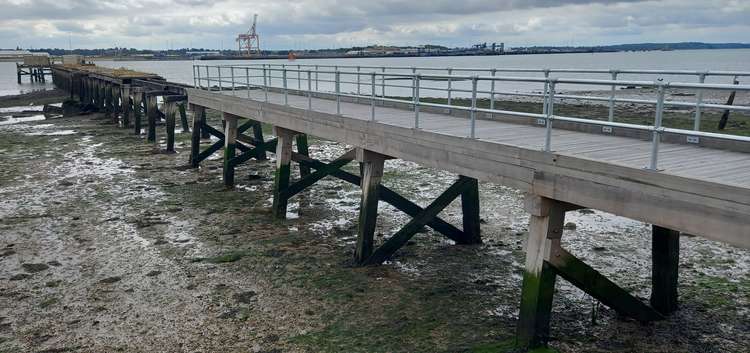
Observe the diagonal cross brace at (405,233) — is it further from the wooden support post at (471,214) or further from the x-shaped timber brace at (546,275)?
the x-shaped timber brace at (546,275)

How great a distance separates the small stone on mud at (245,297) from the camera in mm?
8820

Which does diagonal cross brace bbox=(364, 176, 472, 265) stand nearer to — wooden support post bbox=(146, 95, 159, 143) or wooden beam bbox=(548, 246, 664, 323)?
wooden beam bbox=(548, 246, 664, 323)

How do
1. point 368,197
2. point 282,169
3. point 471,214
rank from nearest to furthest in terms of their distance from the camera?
point 368,197
point 471,214
point 282,169

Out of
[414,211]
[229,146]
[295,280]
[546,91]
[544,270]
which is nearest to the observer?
[544,270]

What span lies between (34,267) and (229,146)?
6.69 metres

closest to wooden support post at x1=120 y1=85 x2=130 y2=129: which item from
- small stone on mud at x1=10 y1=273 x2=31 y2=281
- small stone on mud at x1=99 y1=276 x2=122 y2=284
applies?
small stone on mud at x1=10 y1=273 x2=31 y2=281

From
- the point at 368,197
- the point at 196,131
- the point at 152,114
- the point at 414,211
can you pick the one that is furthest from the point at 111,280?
the point at 152,114

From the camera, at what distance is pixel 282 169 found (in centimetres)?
1328

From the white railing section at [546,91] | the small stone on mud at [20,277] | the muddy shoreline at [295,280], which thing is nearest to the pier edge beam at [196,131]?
the white railing section at [546,91]

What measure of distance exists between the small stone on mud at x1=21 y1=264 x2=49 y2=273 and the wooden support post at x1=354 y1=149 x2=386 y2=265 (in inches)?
210

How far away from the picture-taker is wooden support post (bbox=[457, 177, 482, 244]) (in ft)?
36.2

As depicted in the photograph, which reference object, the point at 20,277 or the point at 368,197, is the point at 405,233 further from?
the point at 20,277

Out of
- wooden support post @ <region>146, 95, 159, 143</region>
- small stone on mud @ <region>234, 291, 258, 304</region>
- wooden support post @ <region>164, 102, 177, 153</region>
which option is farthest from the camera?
wooden support post @ <region>146, 95, 159, 143</region>

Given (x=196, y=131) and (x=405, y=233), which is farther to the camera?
(x=196, y=131)
